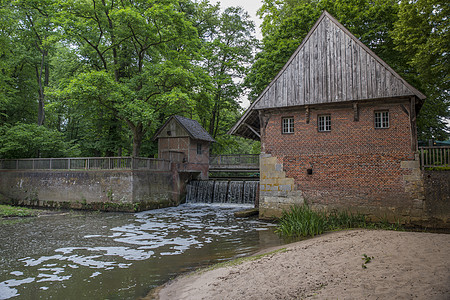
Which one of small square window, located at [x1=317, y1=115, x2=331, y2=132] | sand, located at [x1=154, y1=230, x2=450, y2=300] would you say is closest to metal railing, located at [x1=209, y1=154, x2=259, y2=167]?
small square window, located at [x1=317, y1=115, x2=331, y2=132]

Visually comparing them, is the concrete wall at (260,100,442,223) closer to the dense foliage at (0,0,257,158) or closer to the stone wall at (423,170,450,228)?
the stone wall at (423,170,450,228)

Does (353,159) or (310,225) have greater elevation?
(353,159)

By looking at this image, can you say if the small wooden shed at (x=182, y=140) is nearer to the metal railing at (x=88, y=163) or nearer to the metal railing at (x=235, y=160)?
the metal railing at (x=235, y=160)

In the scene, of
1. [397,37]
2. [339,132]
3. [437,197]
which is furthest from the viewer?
[397,37]

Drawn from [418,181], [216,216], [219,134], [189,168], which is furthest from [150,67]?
[418,181]

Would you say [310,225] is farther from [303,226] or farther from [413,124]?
[413,124]

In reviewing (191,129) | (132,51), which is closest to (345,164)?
(191,129)

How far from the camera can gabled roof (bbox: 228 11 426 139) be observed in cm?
1396

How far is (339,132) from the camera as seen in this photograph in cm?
1476

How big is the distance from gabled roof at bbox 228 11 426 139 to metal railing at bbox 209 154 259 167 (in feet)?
45.6

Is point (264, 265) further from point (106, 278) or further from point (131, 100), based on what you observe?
point (131, 100)

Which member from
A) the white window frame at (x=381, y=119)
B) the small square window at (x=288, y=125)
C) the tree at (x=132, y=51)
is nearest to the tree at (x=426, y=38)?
the white window frame at (x=381, y=119)

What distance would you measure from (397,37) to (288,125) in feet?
26.7

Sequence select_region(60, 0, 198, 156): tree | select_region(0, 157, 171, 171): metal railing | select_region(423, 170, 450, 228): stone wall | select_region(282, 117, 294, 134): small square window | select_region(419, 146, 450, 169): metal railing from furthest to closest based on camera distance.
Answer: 1. select_region(60, 0, 198, 156): tree
2. select_region(0, 157, 171, 171): metal railing
3. select_region(282, 117, 294, 134): small square window
4. select_region(419, 146, 450, 169): metal railing
5. select_region(423, 170, 450, 228): stone wall
